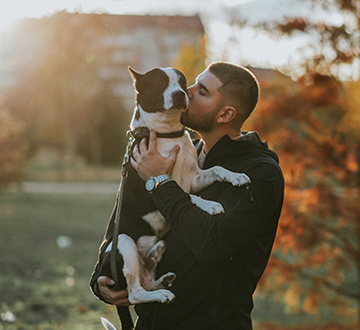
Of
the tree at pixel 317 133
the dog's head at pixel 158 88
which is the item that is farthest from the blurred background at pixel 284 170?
the dog's head at pixel 158 88

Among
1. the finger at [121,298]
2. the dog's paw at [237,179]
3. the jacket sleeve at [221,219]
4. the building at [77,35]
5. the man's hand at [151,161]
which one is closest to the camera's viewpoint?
the jacket sleeve at [221,219]

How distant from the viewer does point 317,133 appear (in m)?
4.73

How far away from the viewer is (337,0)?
426 cm

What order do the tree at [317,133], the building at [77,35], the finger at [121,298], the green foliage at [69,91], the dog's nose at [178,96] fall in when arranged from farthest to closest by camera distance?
1. the green foliage at [69,91]
2. the building at [77,35]
3. the tree at [317,133]
4. the dog's nose at [178,96]
5. the finger at [121,298]

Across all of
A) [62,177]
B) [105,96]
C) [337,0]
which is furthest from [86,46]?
[105,96]

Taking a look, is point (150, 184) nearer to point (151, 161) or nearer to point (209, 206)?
point (151, 161)

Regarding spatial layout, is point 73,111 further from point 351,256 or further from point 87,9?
point 351,256

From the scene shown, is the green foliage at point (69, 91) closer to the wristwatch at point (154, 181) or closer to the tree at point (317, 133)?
the tree at point (317, 133)

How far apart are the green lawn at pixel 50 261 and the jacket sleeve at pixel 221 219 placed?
3.48 m

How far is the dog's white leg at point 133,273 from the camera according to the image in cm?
200

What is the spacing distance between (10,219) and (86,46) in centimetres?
478

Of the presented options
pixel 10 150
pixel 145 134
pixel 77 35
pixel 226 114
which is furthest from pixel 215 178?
pixel 10 150

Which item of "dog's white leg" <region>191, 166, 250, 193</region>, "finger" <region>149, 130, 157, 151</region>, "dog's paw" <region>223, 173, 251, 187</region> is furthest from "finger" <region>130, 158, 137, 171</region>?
"dog's paw" <region>223, 173, 251, 187</region>

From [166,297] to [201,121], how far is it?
2.86ft
